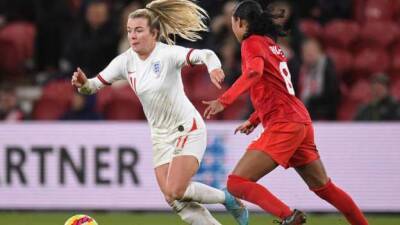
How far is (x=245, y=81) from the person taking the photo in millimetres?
7996

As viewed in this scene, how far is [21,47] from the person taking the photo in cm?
1509

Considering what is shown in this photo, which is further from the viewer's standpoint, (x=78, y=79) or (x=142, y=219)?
(x=142, y=219)

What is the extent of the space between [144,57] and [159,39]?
0.88 ft

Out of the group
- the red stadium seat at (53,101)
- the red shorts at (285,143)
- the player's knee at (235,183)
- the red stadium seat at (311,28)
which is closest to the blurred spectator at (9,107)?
the red stadium seat at (53,101)

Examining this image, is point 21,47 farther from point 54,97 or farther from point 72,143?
point 72,143

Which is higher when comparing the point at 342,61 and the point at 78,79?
the point at 78,79

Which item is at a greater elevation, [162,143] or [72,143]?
[162,143]

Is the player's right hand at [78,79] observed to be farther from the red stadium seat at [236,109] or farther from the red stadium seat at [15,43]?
the red stadium seat at [15,43]

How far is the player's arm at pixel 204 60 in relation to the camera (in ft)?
26.5

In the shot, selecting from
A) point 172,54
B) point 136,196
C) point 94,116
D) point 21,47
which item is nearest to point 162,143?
point 172,54

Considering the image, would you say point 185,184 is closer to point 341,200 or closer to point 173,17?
point 341,200

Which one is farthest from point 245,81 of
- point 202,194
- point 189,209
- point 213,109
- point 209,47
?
point 209,47

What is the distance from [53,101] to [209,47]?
220 cm

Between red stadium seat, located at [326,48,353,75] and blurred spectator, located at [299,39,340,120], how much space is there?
4.47ft
